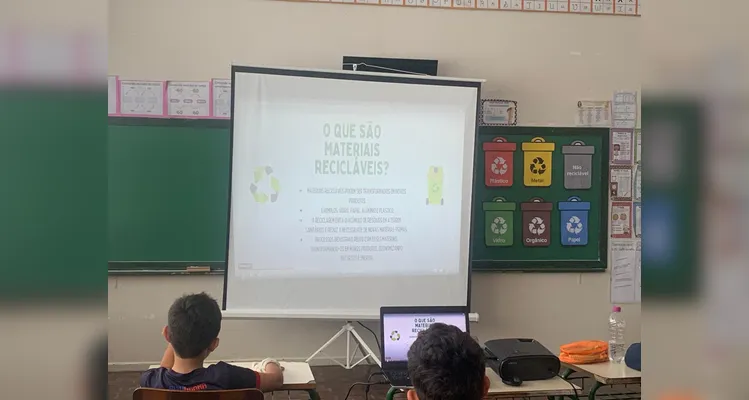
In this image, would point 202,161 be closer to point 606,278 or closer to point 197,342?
point 197,342

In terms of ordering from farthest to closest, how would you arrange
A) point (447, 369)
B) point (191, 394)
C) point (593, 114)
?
point (593, 114)
point (191, 394)
point (447, 369)

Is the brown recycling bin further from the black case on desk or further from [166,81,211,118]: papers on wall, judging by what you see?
[166,81,211,118]: papers on wall

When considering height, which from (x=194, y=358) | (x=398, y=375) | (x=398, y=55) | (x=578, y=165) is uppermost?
(x=398, y=55)

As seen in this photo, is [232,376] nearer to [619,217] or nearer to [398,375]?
[398,375]

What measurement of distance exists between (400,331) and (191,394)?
133cm

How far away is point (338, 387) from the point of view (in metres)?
4.05

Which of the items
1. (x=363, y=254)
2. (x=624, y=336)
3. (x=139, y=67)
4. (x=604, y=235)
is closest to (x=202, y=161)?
(x=139, y=67)

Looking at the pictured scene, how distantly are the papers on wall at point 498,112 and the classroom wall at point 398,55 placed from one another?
2.4 inches

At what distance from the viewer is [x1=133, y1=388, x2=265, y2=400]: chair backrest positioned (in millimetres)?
1945

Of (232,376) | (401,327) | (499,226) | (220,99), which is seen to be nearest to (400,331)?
(401,327)

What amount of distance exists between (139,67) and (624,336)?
12.6ft

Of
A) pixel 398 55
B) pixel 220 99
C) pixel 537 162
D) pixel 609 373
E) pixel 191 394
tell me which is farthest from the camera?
pixel 537 162

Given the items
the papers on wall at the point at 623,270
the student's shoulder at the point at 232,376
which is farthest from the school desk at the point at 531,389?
the papers on wall at the point at 623,270

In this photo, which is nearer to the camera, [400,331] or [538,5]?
[400,331]
